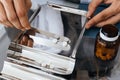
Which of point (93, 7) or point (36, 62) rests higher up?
point (93, 7)

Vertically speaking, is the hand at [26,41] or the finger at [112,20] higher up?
the finger at [112,20]

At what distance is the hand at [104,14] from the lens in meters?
0.54

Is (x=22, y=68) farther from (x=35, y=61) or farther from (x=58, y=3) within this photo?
(x=58, y=3)

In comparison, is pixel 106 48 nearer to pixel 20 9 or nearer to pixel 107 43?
pixel 107 43

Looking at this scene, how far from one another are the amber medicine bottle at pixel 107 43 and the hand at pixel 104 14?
0.16 ft

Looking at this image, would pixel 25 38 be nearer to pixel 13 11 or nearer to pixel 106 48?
pixel 13 11

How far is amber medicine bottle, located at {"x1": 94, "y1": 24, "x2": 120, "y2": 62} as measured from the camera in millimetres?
472

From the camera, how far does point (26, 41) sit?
1.53 ft

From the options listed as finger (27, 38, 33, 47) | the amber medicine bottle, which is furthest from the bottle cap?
finger (27, 38, 33, 47)

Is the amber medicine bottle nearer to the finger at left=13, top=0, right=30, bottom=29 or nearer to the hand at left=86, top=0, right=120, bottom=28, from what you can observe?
the hand at left=86, top=0, right=120, bottom=28

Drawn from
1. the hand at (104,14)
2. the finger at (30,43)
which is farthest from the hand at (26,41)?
the hand at (104,14)

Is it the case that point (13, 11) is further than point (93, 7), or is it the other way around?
point (93, 7)

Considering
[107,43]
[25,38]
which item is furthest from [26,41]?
[107,43]

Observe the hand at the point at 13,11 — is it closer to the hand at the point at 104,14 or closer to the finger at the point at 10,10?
the finger at the point at 10,10
